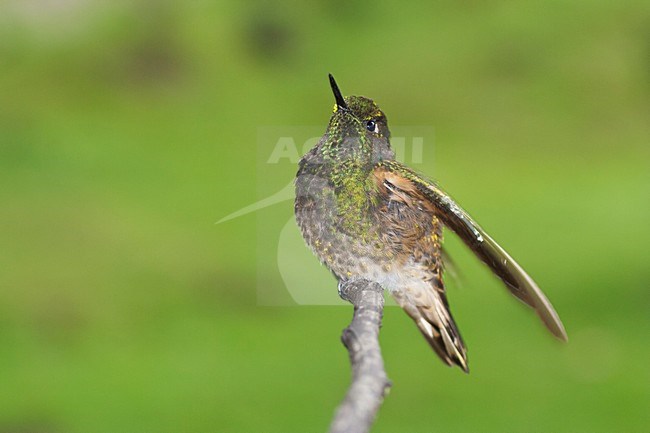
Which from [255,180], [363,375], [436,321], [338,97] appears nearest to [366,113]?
[338,97]

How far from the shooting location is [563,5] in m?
4.16

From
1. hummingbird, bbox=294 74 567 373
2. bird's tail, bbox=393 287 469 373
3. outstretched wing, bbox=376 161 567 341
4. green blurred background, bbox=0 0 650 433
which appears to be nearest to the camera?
outstretched wing, bbox=376 161 567 341

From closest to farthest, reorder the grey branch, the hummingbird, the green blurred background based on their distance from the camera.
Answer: the grey branch
the hummingbird
the green blurred background

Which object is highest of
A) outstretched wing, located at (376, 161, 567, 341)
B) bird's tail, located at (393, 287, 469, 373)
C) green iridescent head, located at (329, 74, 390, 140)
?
green iridescent head, located at (329, 74, 390, 140)

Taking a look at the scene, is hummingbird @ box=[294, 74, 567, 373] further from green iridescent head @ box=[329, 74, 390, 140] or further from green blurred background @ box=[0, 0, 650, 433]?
green blurred background @ box=[0, 0, 650, 433]

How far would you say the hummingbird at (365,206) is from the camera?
0.71 meters

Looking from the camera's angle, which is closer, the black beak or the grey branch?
the grey branch

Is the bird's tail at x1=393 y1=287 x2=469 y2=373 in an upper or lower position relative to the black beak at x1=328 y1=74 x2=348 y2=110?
lower

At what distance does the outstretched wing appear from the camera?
58 centimetres

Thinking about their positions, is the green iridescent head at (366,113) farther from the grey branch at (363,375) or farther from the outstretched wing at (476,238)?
the grey branch at (363,375)

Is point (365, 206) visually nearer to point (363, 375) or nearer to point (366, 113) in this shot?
point (366, 113)

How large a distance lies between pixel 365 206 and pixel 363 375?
1.11 feet

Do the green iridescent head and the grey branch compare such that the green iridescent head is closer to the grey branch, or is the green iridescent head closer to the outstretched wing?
the outstretched wing

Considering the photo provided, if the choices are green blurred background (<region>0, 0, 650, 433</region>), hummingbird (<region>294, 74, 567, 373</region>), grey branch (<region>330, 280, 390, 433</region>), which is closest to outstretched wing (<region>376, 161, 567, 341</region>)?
hummingbird (<region>294, 74, 567, 373</region>)
